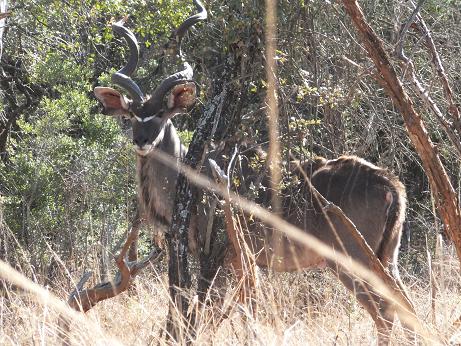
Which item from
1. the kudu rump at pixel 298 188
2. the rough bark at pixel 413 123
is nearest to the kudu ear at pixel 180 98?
the kudu rump at pixel 298 188

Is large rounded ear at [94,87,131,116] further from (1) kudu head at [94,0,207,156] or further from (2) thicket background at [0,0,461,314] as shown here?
(2) thicket background at [0,0,461,314]

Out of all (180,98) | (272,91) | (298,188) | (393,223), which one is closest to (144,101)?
(180,98)

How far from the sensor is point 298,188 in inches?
230

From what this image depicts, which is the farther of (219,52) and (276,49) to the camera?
(219,52)

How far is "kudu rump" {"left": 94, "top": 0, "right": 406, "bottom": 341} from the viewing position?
5.95 m

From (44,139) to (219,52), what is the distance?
10.0 feet

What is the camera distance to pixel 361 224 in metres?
6.04

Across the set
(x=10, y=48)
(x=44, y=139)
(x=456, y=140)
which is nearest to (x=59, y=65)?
(x=44, y=139)

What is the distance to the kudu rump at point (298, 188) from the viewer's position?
19.5 feet

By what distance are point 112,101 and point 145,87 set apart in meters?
1.41

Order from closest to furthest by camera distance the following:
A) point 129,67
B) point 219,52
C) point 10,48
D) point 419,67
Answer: point 219,52 < point 419,67 < point 129,67 < point 10,48

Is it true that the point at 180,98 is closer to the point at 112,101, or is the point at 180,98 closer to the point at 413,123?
the point at 112,101

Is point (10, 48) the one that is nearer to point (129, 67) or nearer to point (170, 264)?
point (129, 67)

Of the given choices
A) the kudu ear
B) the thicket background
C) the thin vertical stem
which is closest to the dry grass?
the thicket background
